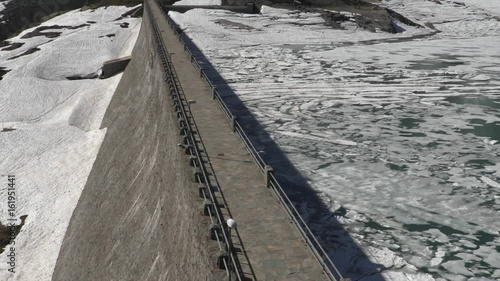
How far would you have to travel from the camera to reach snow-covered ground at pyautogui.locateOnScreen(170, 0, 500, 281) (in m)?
14.1

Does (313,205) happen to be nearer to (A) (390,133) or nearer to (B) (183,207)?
(B) (183,207)

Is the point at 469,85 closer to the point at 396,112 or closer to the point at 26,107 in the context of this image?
the point at 396,112

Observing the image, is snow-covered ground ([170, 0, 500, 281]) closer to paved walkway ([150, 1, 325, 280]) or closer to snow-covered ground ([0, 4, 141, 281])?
paved walkway ([150, 1, 325, 280])

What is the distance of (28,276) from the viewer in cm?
2169

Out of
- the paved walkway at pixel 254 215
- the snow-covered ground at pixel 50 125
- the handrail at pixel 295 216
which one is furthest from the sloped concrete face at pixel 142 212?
the handrail at pixel 295 216

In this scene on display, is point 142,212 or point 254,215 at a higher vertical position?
point 254,215

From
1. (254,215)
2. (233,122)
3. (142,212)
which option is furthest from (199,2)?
(254,215)

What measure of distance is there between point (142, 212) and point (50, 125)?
2397cm

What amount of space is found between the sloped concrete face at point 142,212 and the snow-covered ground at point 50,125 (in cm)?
155

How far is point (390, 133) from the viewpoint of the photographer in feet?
74.5

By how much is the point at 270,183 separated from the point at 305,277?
4.26 metres

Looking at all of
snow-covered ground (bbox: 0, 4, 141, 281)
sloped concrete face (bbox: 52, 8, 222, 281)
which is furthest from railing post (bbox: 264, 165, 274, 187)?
snow-covered ground (bbox: 0, 4, 141, 281)

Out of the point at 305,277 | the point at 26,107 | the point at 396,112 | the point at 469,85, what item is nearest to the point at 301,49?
the point at 469,85

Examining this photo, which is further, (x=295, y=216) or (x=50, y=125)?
(x=50, y=125)
